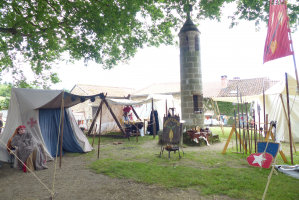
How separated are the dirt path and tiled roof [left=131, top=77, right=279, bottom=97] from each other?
1801 centimetres

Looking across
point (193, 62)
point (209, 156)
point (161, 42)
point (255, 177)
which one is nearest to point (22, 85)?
point (161, 42)

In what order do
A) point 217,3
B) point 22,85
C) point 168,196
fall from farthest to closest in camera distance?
point 22,85, point 217,3, point 168,196

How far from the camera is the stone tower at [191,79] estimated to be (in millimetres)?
8469

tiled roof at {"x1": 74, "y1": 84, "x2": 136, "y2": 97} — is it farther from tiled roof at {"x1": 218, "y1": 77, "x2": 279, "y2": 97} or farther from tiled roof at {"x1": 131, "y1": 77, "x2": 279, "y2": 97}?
tiled roof at {"x1": 218, "y1": 77, "x2": 279, "y2": 97}

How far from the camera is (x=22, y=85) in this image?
1045cm

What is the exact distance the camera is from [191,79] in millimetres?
8508

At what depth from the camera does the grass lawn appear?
3232 millimetres

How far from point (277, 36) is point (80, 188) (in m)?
3.93

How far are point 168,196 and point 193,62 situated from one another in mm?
6376

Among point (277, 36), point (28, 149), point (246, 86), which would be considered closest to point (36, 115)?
point (28, 149)

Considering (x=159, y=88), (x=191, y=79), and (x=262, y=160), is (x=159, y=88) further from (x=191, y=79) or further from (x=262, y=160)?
(x=262, y=160)

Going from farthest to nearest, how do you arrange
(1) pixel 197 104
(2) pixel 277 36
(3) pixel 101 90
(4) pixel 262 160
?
(3) pixel 101 90 → (1) pixel 197 104 → (4) pixel 262 160 → (2) pixel 277 36

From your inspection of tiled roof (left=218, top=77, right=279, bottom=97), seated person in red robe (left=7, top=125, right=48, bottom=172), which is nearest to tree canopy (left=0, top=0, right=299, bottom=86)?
seated person in red robe (left=7, top=125, right=48, bottom=172)

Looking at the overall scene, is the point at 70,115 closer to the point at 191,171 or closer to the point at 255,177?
the point at 191,171
